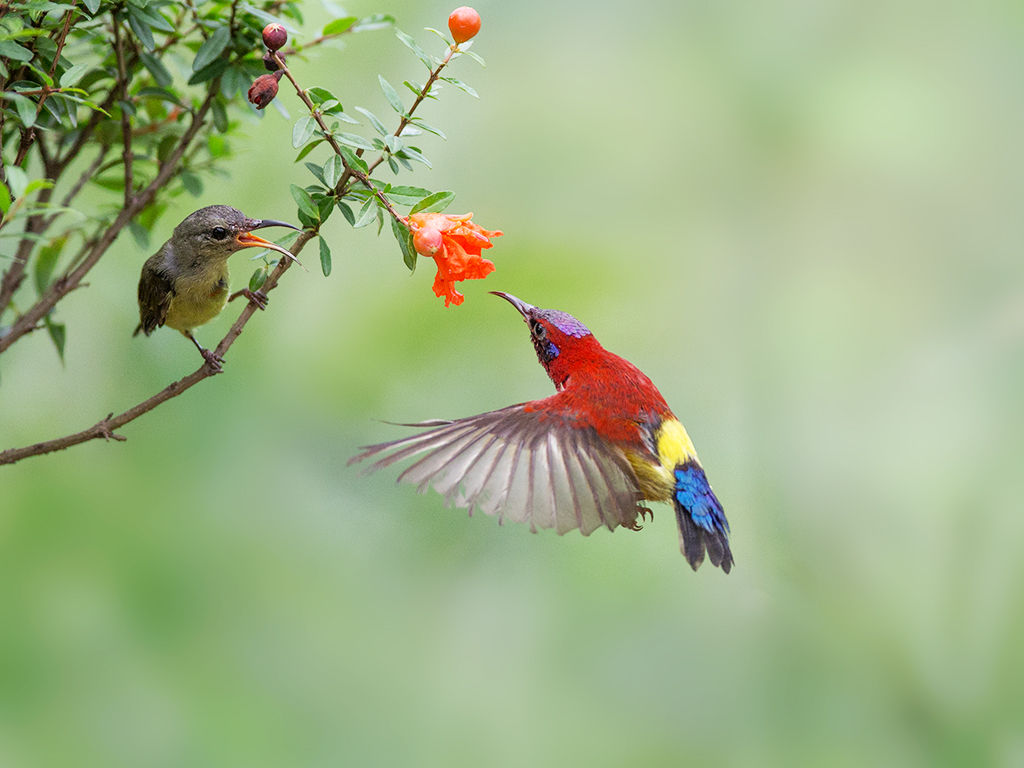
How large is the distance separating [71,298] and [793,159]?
5.19ft

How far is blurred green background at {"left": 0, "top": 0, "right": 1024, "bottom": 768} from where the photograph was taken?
186 cm

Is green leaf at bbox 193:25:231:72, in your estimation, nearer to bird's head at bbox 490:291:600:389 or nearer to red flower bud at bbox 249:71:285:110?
red flower bud at bbox 249:71:285:110

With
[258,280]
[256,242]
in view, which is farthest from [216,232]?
[258,280]

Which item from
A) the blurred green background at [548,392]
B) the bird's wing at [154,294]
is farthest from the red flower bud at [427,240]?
the blurred green background at [548,392]

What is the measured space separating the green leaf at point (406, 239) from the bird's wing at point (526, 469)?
0.17 meters

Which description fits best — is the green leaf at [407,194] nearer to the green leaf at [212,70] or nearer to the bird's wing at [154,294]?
the green leaf at [212,70]

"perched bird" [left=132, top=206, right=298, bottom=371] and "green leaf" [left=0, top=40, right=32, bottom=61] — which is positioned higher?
"perched bird" [left=132, top=206, right=298, bottom=371]

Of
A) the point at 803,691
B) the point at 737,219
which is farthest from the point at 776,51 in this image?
the point at 803,691

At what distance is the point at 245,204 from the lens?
6.07 feet

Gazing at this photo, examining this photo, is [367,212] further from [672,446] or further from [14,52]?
[672,446]

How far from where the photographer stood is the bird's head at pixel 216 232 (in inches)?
43.2

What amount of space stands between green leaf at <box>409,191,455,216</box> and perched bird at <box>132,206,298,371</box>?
26 centimetres

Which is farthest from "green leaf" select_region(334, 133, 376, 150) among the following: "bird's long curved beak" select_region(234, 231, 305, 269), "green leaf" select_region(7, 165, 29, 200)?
"green leaf" select_region(7, 165, 29, 200)

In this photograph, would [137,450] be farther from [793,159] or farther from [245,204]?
[793,159]
